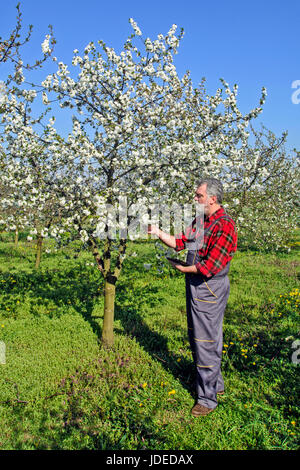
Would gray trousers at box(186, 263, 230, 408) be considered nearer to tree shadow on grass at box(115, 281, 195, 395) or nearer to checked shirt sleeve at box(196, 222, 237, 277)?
checked shirt sleeve at box(196, 222, 237, 277)

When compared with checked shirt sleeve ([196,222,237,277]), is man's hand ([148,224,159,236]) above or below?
above

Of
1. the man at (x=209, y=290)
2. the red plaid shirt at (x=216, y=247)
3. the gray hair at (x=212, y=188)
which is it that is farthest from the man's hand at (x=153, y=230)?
the gray hair at (x=212, y=188)

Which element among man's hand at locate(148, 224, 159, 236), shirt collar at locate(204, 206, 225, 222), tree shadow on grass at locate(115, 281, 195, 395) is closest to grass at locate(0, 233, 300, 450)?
tree shadow on grass at locate(115, 281, 195, 395)

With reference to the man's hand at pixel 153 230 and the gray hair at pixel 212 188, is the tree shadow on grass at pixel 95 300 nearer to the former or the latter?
the man's hand at pixel 153 230

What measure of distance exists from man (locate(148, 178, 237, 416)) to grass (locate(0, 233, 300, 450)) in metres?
0.35

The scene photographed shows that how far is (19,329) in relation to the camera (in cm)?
634

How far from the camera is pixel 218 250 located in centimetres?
372

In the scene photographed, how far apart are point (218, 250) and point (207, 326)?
0.92 metres

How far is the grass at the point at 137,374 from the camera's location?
11.5 feet

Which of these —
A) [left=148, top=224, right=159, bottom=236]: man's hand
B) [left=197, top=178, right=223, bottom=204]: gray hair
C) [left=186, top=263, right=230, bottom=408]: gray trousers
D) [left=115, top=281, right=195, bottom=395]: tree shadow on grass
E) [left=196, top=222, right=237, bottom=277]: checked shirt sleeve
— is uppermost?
[left=197, top=178, right=223, bottom=204]: gray hair

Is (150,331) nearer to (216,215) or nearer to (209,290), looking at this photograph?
(209,290)

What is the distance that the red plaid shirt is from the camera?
3674mm

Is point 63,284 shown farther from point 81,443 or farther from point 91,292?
point 81,443

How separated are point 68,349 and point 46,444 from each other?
6.92ft
